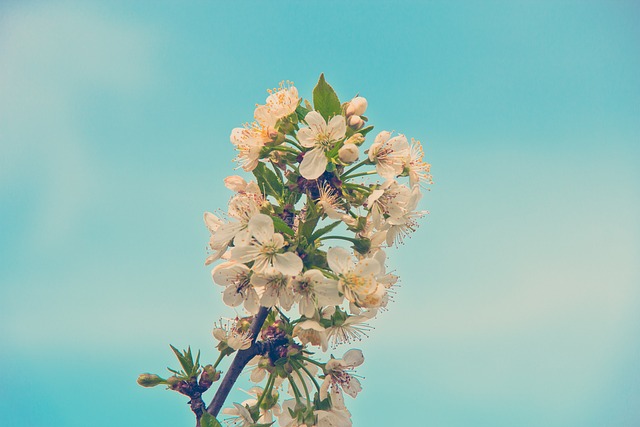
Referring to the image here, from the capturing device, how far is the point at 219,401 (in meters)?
3.27

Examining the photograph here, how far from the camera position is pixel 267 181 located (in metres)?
3.41

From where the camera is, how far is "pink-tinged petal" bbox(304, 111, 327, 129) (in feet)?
10.8

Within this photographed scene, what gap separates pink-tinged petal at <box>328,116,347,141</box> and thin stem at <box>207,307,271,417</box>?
1.07 m

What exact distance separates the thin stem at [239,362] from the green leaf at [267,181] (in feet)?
2.28

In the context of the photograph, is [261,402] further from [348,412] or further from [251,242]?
[251,242]

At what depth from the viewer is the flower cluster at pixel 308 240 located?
3.09 m

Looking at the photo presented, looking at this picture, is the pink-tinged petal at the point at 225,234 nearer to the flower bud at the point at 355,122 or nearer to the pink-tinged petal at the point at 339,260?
the pink-tinged petal at the point at 339,260

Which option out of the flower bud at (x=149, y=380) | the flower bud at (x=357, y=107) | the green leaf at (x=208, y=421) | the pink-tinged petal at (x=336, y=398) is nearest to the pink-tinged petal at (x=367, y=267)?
the pink-tinged petal at (x=336, y=398)

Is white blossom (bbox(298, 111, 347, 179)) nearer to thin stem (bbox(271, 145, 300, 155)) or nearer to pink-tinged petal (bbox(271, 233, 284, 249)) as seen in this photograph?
thin stem (bbox(271, 145, 300, 155))

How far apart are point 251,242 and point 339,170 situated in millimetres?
688

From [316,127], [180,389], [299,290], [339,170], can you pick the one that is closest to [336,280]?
[299,290]

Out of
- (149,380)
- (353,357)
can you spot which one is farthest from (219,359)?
(353,357)

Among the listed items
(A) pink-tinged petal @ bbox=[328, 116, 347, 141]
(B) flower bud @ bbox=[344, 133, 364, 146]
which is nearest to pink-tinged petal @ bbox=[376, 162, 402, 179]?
(B) flower bud @ bbox=[344, 133, 364, 146]

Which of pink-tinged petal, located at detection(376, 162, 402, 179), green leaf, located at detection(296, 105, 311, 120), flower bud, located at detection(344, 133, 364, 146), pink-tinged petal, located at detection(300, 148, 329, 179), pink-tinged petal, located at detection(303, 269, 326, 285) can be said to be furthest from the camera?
green leaf, located at detection(296, 105, 311, 120)
